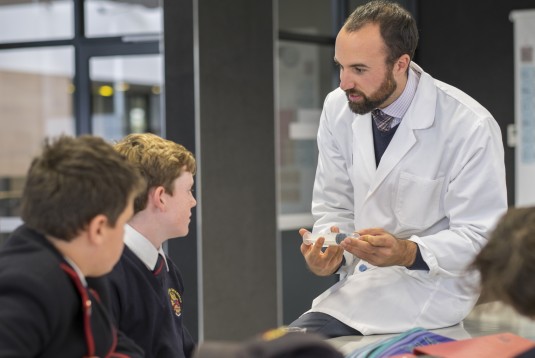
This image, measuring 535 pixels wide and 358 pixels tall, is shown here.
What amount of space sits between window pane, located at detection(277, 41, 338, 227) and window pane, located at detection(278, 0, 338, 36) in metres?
0.12

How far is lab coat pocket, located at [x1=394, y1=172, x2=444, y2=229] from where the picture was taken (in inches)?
90.7

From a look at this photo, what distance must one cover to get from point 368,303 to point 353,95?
1.93 feet

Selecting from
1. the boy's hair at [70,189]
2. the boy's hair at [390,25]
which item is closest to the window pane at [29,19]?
the boy's hair at [390,25]

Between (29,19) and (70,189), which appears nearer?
(70,189)

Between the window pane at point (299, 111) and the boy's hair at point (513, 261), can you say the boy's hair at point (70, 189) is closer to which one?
the boy's hair at point (513, 261)

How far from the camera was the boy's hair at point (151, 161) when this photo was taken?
2035mm

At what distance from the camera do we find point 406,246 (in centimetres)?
213

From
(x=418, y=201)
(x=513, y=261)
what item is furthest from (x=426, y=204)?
(x=513, y=261)

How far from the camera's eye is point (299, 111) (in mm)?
5902

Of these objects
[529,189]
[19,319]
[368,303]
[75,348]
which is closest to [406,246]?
[368,303]

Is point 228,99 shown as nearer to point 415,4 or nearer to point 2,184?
point 415,4

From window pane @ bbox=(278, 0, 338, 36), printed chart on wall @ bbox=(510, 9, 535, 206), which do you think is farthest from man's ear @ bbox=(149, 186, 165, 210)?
printed chart on wall @ bbox=(510, 9, 535, 206)

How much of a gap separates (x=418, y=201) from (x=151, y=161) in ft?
2.42

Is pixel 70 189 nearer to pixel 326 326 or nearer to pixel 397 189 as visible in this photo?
pixel 326 326
